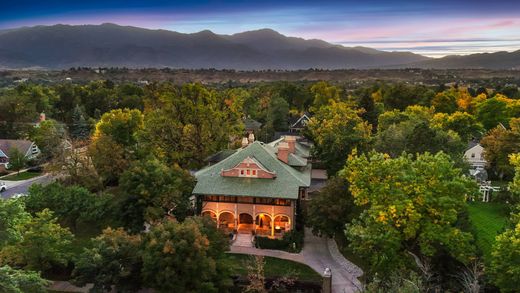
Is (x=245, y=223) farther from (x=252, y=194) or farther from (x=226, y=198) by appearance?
(x=252, y=194)

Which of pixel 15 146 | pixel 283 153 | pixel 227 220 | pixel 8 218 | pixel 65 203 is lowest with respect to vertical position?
pixel 227 220

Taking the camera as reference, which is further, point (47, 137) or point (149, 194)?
point (47, 137)

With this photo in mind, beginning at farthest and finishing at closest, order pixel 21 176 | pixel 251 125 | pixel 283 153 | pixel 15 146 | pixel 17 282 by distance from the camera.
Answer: pixel 251 125 → pixel 15 146 → pixel 21 176 → pixel 283 153 → pixel 17 282

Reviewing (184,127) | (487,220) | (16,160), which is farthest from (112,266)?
(16,160)

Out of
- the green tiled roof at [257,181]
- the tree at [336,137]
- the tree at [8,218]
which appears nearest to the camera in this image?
the tree at [8,218]

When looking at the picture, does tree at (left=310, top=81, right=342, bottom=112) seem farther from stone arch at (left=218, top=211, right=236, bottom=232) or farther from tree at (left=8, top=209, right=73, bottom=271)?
tree at (left=8, top=209, right=73, bottom=271)

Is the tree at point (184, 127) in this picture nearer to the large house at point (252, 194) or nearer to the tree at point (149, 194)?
the large house at point (252, 194)

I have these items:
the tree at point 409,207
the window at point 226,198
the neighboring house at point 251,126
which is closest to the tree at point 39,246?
the window at point 226,198
